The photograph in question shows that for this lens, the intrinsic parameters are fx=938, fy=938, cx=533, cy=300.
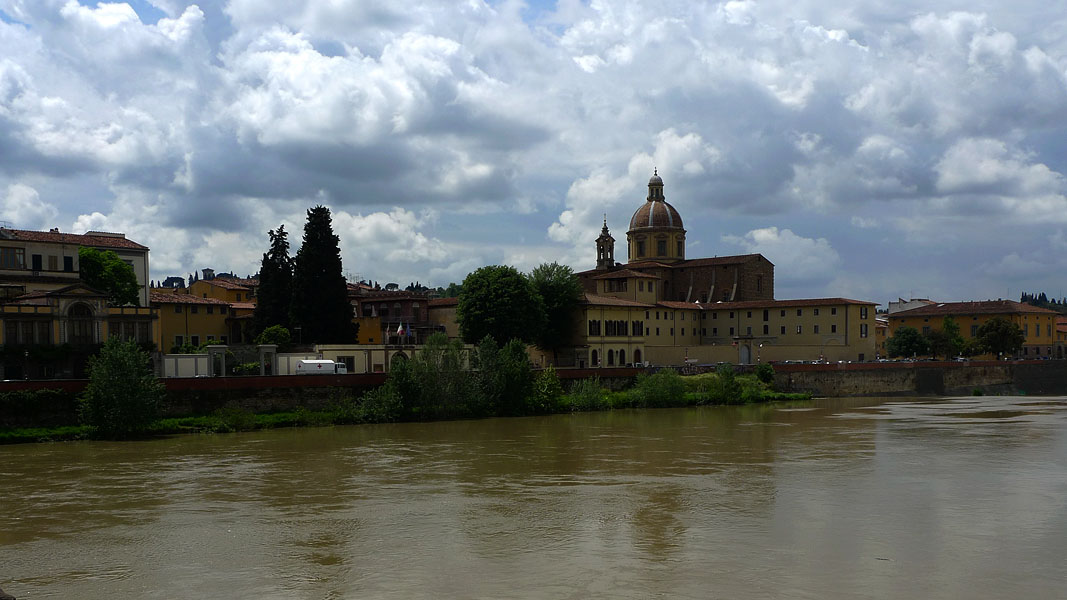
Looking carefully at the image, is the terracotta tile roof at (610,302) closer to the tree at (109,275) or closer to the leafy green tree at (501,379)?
the leafy green tree at (501,379)

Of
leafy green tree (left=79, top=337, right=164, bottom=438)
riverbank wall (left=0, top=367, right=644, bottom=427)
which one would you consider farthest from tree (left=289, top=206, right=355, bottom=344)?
leafy green tree (left=79, top=337, right=164, bottom=438)

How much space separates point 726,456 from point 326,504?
1461cm

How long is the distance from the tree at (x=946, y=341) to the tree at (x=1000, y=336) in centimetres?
214

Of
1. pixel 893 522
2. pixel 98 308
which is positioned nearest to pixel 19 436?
pixel 98 308

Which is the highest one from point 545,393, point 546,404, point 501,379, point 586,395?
point 501,379

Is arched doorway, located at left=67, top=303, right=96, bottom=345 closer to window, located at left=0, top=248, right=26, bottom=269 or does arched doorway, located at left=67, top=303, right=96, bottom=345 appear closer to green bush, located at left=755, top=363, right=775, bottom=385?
window, located at left=0, top=248, right=26, bottom=269

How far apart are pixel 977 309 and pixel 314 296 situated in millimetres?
72156

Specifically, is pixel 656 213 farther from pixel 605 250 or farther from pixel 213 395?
pixel 213 395

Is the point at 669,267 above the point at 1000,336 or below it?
above

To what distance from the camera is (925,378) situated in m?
73.4

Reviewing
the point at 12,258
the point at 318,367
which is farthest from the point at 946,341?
the point at 12,258

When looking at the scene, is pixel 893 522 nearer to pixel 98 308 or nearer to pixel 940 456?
pixel 940 456

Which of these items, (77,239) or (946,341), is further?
(946,341)

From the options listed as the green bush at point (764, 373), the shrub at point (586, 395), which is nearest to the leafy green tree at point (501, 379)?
the shrub at point (586, 395)
